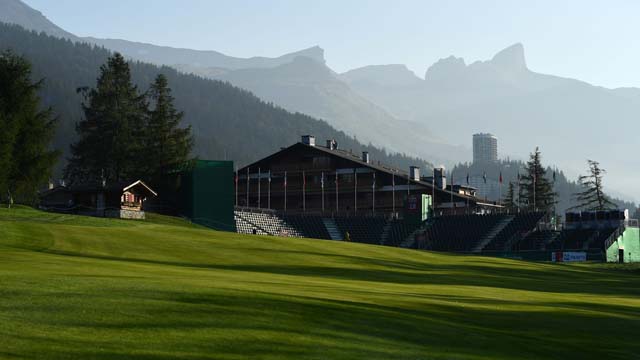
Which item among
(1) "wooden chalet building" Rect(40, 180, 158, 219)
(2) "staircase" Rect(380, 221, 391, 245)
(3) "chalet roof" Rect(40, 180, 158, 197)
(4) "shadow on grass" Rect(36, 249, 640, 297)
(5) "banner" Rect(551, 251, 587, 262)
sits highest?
(3) "chalet roof" Rect(40, 180, 158, 197)

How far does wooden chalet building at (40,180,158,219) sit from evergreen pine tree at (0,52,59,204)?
34.4 feet

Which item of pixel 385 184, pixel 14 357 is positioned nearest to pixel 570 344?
pixel 14 357

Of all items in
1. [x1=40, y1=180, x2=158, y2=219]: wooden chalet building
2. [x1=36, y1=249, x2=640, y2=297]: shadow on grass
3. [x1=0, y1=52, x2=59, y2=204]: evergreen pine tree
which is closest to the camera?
[x1=36, y1=249, x2=640, y2=297]: shadow on grass

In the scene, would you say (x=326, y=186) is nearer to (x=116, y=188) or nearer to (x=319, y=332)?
(x=116, y=188)

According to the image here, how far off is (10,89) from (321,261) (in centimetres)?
3928

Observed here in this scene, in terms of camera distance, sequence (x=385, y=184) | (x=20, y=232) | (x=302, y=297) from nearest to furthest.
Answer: (x=302, y=297), (x=20, y=232), (x=385, y=184)

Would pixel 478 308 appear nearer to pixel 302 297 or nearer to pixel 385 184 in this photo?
pixel 302 297

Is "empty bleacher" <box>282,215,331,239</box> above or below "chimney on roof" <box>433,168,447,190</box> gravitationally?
below

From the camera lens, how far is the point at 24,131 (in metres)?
80.4

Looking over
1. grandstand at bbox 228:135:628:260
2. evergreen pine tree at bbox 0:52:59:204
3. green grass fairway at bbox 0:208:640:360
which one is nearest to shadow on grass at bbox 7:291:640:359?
green grass fairway at bbox 0:208:640:360

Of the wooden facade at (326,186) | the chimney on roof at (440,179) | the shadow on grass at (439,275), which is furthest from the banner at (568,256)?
the shadow on grass at (439,275)

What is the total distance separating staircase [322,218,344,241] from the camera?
390 feet

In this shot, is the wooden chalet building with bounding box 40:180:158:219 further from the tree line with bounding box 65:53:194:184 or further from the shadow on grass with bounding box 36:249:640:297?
the shadow on grass with bounding box 36:249:640:297

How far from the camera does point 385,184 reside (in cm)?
13912
